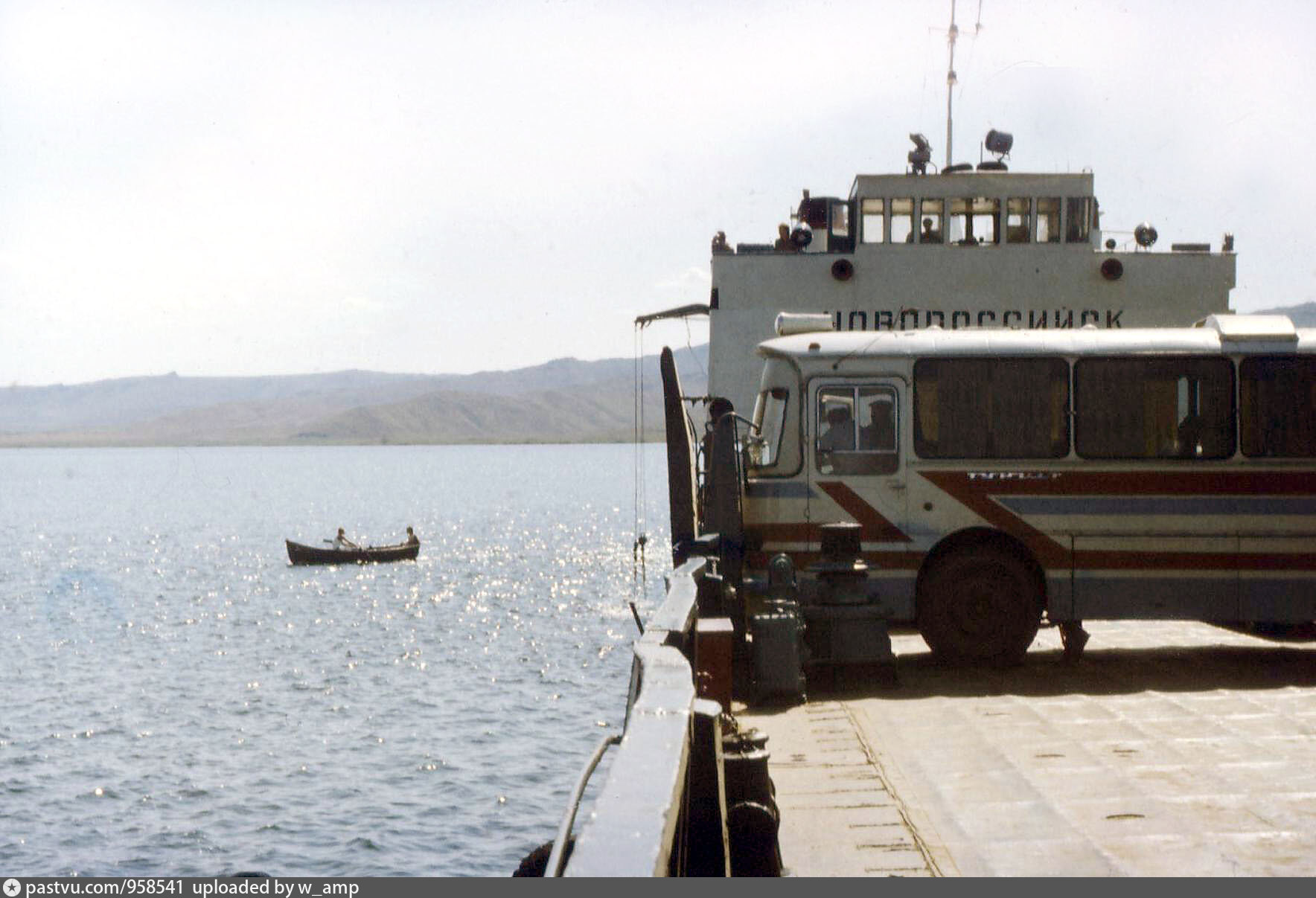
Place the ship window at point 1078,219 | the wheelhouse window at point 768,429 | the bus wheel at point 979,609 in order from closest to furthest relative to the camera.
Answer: the bus wheel at point 979,609, the wheelhouse window at point 768,429, the ship window at point 1078,219

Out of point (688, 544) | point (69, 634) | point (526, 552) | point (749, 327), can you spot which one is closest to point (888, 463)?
point (688, 544)

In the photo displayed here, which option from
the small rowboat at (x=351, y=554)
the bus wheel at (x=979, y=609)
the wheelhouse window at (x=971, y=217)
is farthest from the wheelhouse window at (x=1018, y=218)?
the small rowboat at (x=351, y=554)

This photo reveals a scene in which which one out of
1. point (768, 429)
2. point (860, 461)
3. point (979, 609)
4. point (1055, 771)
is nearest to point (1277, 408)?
point (979, 609)

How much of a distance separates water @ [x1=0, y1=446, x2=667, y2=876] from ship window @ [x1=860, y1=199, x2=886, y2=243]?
13.4 meters

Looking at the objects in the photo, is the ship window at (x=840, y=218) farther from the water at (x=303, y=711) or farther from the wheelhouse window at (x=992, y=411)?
the wheelhouse window at (x=992, y=411)

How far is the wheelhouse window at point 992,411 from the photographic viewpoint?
14.0 m

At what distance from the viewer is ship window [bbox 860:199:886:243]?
99.3 feet

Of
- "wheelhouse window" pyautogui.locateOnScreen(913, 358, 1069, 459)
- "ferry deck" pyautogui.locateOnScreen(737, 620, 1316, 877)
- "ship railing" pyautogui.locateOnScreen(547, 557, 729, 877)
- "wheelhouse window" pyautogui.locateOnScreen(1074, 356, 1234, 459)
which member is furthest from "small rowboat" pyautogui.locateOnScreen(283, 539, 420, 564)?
"ship railing" pyautogui.locateOnScreen(547, 557, 729, 877)

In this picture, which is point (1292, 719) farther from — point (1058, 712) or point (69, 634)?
point (69, 634)

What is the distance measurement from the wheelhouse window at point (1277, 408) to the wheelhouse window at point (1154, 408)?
163mm

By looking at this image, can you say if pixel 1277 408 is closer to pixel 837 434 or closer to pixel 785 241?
pixel 837 434

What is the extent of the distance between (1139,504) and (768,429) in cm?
379

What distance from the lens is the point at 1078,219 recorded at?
1188 inches

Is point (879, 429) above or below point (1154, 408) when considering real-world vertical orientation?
below
